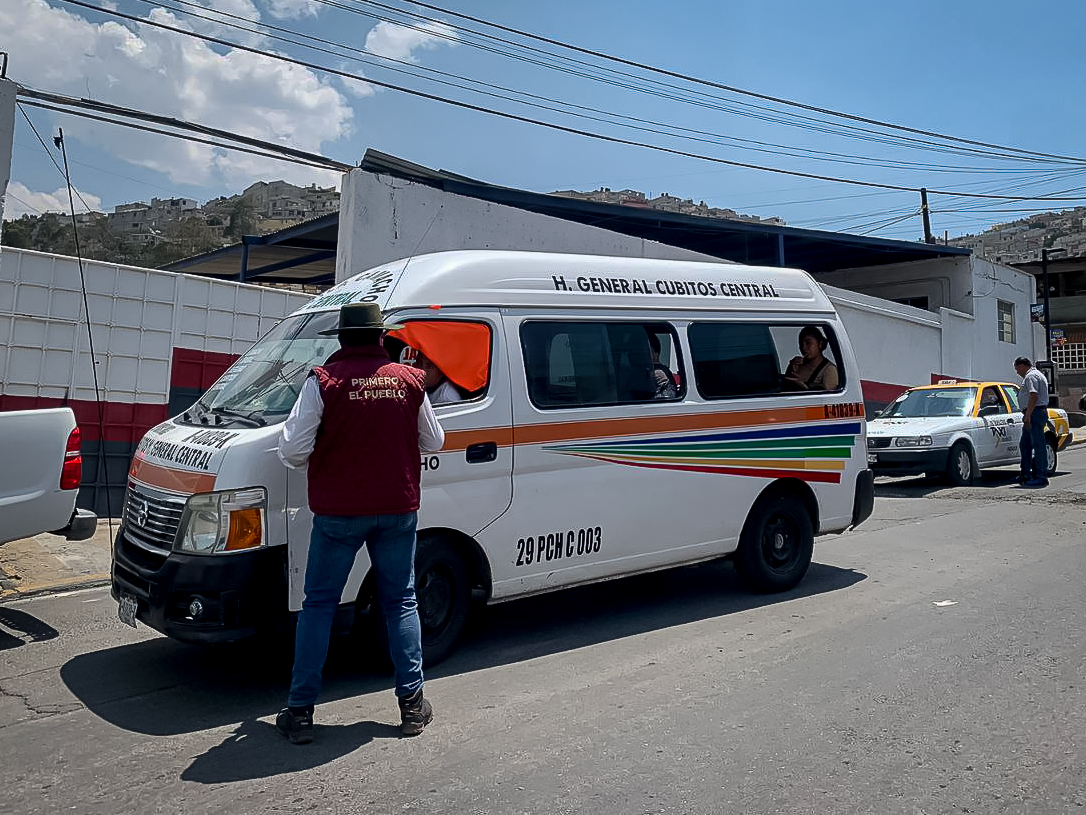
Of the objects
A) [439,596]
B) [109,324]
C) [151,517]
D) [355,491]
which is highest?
[109,324]

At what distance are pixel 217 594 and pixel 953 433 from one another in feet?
38.1

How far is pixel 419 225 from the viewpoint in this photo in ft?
41.6

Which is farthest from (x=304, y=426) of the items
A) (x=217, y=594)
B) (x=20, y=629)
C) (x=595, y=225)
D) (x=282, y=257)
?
(x=282, y=257)

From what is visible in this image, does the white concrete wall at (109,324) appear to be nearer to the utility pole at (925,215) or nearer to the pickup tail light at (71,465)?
the pickup tail light at (71,465)

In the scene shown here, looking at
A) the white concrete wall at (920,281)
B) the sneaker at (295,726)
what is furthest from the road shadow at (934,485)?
the white concrete wall at (920,281)

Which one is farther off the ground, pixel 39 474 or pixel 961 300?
pixel 961 300

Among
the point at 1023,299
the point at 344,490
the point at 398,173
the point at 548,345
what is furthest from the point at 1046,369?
the point at 344,490

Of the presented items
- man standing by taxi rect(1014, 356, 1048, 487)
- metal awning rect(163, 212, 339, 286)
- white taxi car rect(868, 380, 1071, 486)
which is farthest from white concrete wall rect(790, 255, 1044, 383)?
metal awning rect(163, 212, 339, 286)

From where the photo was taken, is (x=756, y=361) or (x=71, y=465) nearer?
(x=71, y=465)

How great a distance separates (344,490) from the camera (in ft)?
14.0

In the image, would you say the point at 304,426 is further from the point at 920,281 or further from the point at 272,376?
the point at 920,281

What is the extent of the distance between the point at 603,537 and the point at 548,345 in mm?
1298

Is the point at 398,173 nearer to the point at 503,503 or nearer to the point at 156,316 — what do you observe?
the point at 156,316

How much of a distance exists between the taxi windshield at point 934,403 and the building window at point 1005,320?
14578mm
